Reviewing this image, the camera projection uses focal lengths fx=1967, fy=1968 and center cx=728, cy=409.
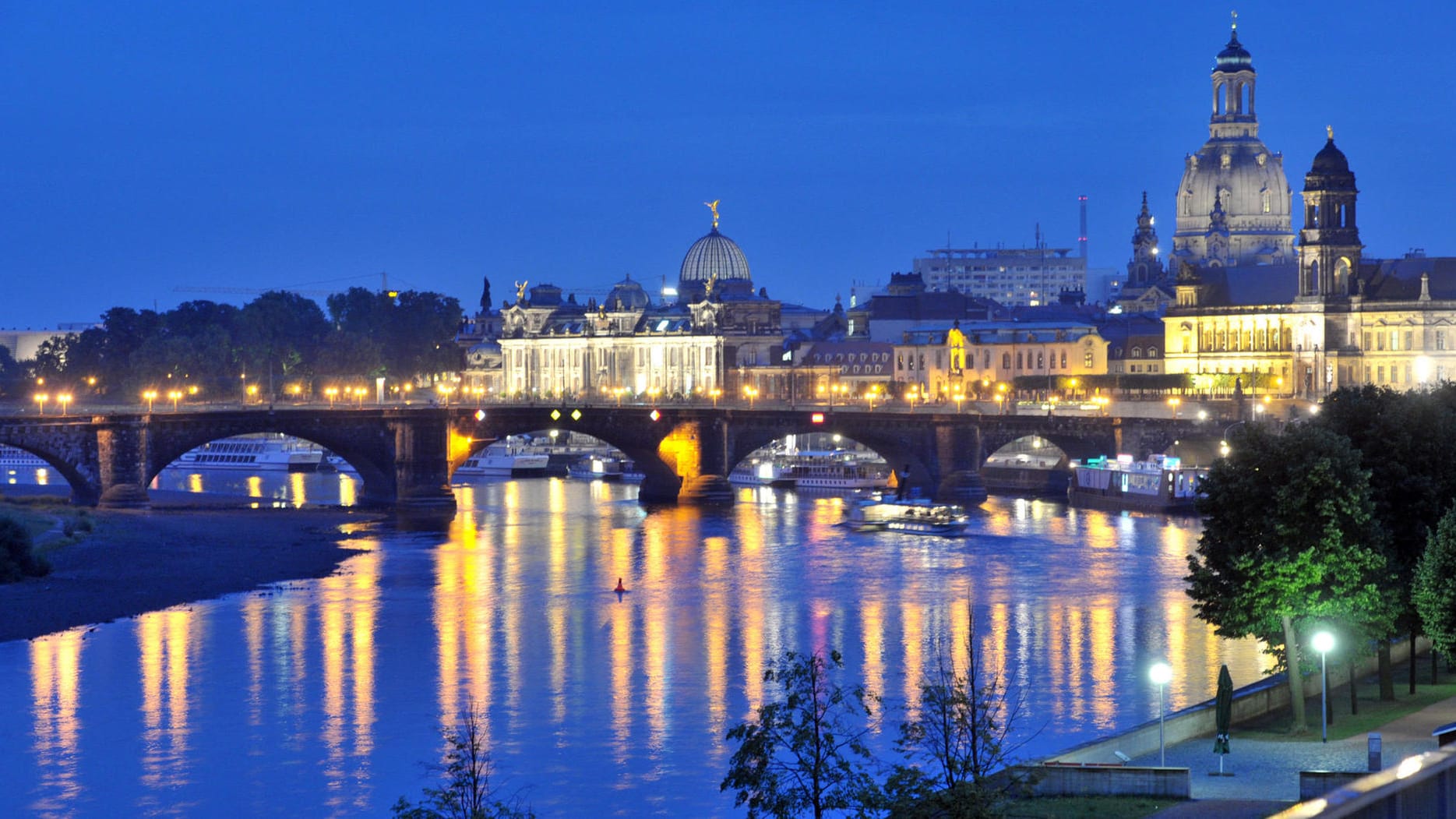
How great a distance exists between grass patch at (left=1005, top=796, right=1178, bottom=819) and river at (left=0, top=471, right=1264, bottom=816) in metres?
6.62

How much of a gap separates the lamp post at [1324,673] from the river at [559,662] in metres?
5.43

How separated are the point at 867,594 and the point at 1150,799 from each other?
32195 mm

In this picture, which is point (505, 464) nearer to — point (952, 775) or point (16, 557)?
point (16, 557)

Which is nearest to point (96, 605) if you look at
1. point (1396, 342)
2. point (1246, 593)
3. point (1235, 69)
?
Answer: point (1246, 593)

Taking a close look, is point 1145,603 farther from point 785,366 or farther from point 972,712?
point 785,366

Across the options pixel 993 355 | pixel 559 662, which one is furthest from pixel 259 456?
pixel 559 662

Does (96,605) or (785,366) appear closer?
(96,605)

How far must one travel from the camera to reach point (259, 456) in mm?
133500

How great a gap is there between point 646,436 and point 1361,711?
68.4 meters

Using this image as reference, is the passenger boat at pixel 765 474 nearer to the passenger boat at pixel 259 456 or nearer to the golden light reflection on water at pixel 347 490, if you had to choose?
the golden light reflection on water at pixel 347 490

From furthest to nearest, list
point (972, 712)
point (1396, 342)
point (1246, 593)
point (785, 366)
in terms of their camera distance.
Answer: point (785, 366) < point (1396, 342) < point (1246, 593) < point (972, 712)

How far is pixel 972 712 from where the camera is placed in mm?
28922

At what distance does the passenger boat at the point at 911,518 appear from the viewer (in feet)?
272

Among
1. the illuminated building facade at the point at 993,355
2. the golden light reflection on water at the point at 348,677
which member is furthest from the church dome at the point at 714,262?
the golden light reflection on water at the point at 348,677
